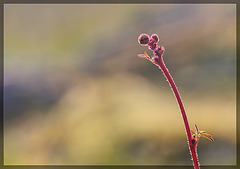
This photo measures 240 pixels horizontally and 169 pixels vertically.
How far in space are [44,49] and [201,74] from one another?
8.94m

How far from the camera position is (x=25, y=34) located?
17844mm

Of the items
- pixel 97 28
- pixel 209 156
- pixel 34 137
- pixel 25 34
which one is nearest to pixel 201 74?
pixel 209 156

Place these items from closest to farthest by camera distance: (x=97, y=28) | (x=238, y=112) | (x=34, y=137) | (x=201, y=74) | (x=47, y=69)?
(x=238, y=112)
(x=34, y=137)
(x=201, y=74)
(x=47, y=69)
(x=97, y=28)

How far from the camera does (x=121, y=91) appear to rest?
10.1 metres

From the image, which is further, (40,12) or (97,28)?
(40,12)

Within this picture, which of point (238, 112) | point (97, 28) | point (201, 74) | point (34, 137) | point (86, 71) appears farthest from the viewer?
point (97, 28)

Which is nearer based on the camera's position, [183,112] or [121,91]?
[183,112]

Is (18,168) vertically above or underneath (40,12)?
underneath

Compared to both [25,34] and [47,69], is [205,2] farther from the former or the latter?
[25,34]

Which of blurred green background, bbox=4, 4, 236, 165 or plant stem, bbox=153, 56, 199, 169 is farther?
blurred green background, bbox=4, 4, 236, 165

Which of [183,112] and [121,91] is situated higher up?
[183,112]

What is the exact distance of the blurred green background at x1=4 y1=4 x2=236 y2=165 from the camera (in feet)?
23.7

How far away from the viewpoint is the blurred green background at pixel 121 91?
721 centimetres

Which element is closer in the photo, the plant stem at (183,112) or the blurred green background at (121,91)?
the plant stem at (183,112)
